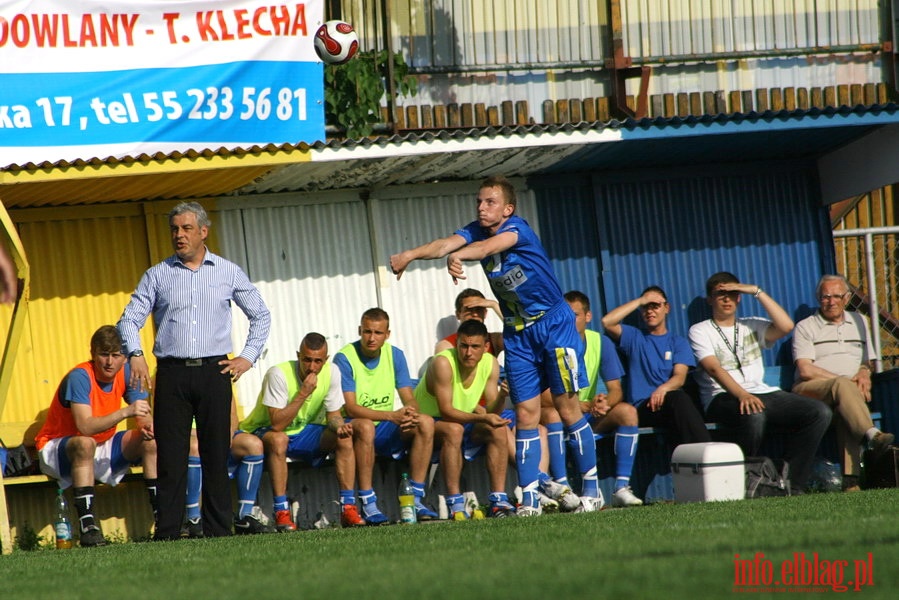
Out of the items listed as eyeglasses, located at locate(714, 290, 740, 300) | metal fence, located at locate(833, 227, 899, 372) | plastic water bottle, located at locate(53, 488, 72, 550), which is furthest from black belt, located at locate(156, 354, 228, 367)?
metal fence, located at locate(833, 227, 899, 372)

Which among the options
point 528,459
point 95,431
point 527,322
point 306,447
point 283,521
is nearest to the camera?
point 527,322

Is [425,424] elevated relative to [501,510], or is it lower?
elevated

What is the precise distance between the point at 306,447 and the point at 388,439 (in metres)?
0.65

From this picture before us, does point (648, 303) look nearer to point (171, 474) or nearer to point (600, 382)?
point (600, 382)

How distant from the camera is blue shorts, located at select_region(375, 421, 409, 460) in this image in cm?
1125

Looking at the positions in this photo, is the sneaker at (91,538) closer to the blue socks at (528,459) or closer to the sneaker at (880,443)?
the blue socks at (528,459)

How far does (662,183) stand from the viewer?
12.9 m

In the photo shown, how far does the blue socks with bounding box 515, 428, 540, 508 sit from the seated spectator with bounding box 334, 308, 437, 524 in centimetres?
160

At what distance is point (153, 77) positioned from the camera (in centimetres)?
1091

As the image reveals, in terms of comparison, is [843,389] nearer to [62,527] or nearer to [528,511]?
[528,511]

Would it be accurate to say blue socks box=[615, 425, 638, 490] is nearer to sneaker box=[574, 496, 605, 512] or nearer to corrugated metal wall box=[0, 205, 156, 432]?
sneaker box=[574, 496, 605, 512]

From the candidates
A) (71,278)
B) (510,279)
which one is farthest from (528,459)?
(71,278)

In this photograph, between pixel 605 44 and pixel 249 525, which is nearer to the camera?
pixel 249 525

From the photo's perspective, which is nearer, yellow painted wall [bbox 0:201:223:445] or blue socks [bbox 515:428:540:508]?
blue socks [bbox 515:428:540:508]
